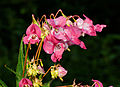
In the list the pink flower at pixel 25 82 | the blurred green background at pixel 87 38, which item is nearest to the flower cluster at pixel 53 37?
the pink flower at pixel 25 82

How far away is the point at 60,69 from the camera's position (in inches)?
38.2

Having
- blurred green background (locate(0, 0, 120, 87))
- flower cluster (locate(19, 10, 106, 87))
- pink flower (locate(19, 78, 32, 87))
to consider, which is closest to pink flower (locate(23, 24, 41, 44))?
flower cluster (locate(19, 10, 106, 87))

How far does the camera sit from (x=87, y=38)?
250 cm

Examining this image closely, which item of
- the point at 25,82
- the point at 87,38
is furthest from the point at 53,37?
the point at 87,38

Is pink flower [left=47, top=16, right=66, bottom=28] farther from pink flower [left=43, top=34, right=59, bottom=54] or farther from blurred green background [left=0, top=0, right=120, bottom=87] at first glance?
blurred green background [left=0, top=0, right=120, bottom=87]

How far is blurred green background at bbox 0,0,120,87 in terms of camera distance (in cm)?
268

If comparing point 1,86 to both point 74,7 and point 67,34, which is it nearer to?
point 67,34

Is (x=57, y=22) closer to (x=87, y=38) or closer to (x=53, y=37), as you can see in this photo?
(x=53, y=37)

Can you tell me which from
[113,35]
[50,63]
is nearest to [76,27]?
[50,63]

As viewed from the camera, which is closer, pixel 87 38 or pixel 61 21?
pixel 61 21

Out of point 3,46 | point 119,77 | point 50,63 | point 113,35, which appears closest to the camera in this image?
point 50,63

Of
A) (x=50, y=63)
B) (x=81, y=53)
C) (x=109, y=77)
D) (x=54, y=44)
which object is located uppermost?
(x=54, y=44)

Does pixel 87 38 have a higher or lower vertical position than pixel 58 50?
lower

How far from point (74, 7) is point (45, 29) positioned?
2.22 meters
